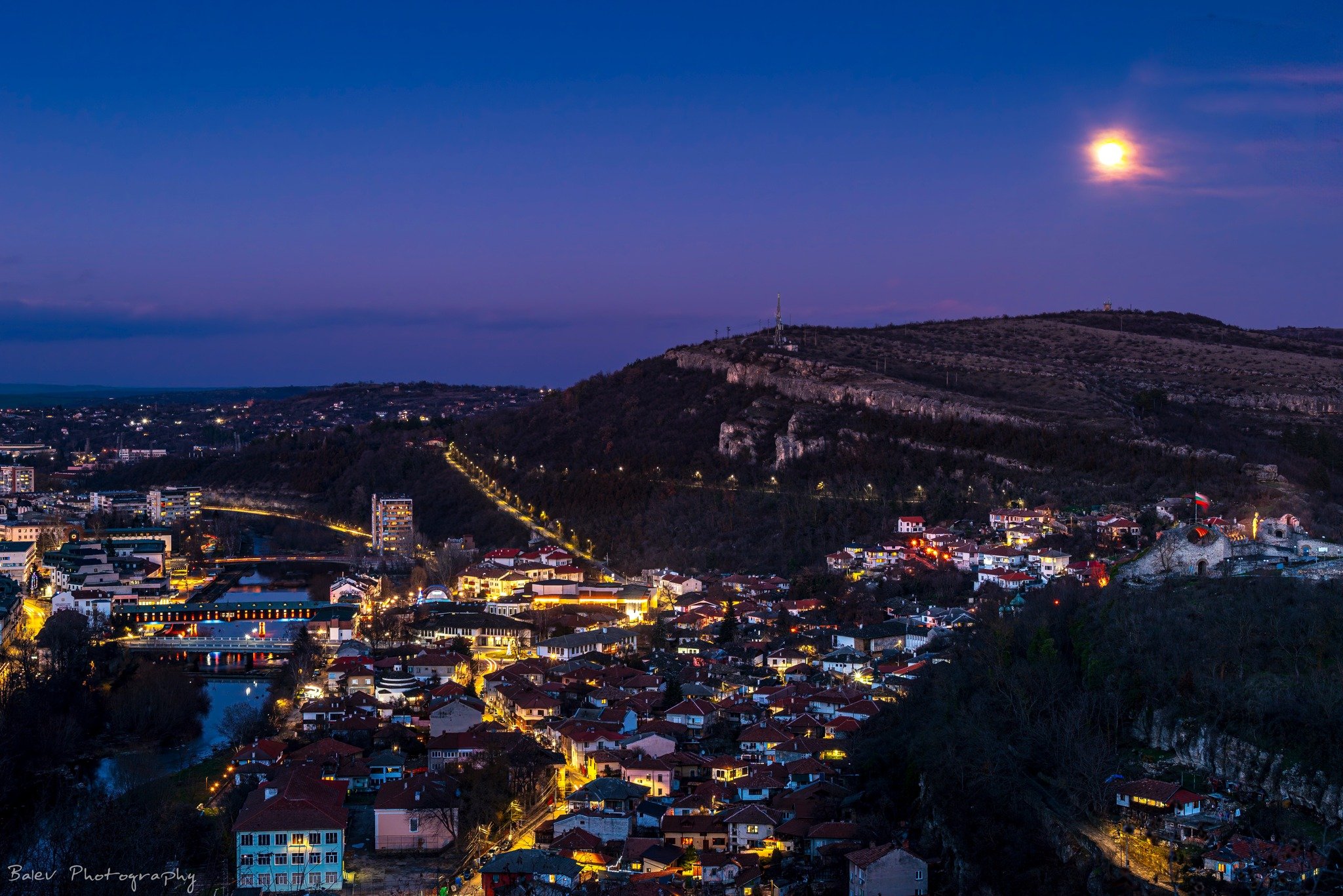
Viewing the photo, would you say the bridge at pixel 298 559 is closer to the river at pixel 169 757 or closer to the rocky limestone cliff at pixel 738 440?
the rocky limestone cliff at pixel 738 440

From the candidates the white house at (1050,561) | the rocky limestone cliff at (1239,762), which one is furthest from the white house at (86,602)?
the rocky limestone cliff at (1239,762)

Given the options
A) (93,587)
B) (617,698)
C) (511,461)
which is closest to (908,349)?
(511,461)

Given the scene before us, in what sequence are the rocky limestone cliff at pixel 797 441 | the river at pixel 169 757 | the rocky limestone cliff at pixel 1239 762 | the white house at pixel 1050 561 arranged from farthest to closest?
the rocky limestone cliff at pixel 797 441, the white house at pixel 1050 561, the river at pixel 169 757, the rocky limestone cliff at pixel 1239 762

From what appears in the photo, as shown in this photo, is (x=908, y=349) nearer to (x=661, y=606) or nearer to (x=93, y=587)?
(x=661, y=606)

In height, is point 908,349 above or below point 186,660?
above

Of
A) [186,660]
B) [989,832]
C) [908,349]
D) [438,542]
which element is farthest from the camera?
[908,349]

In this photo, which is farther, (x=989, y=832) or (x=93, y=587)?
(x=93, y=587)

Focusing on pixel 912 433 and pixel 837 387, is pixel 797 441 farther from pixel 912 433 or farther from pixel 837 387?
pixel 837 387
